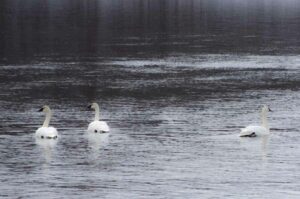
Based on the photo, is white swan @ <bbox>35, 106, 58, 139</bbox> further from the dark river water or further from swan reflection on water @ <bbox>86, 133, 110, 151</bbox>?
swan reflection on water @ <bbox>86, 133, 110, 151</bbox>

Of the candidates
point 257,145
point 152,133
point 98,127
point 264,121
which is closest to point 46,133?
point 98,127

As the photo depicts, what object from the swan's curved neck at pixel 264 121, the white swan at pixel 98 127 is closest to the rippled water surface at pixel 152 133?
the white swan at pixel 98 127

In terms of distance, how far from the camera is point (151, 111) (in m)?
54.0

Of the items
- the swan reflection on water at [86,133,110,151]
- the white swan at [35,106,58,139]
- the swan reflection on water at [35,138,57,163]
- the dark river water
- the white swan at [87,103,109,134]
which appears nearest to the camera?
the dark river water

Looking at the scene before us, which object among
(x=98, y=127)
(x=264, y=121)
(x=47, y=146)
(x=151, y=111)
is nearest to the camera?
(x=47, y=146)

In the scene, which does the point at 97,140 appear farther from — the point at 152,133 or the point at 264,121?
the point at 264,121

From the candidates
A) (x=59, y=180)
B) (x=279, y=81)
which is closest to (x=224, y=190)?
(x=59, y=180)

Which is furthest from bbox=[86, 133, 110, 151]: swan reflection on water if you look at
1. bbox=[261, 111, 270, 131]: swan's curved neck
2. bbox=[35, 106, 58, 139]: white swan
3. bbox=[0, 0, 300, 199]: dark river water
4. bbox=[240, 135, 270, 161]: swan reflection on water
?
bbox=[261, 111, 270, 131]: swan's curved neck

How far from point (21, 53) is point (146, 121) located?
126 feet

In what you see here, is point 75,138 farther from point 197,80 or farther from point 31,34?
point 31,34

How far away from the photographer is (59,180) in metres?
36.7

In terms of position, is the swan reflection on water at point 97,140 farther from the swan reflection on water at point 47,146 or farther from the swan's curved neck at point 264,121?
the swan's curved neck at point 264,121

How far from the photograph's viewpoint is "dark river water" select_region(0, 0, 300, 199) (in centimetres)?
3662

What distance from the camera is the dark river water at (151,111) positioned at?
36625 millimetres
